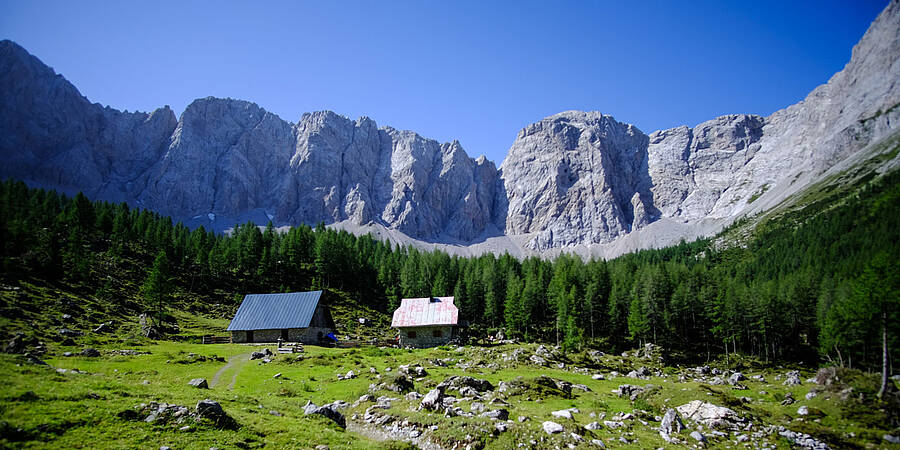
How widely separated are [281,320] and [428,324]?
2353 centimetres

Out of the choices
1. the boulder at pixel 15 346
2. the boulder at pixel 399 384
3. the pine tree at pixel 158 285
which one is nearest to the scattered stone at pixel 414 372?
the boulder at pixel 399 384

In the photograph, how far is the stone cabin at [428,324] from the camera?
6850 centimetres

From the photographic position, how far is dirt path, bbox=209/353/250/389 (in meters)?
32.5

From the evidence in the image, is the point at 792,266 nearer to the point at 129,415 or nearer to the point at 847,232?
the point at 847,232

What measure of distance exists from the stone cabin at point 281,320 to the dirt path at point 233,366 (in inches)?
483

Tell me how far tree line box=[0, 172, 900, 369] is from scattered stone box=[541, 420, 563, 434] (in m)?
42.2

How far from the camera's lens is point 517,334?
9000cm

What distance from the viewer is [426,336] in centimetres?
6944

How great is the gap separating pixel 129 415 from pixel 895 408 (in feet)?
142

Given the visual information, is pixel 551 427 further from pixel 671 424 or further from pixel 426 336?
pixel 426 336

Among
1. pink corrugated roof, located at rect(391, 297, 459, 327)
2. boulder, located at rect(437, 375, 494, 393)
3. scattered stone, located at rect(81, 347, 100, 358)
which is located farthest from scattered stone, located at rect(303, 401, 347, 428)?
pink corrugated roof, located at rect(391, 297, 459, 327)

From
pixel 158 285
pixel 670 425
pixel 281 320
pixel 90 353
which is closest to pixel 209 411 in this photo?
pixel 670 425

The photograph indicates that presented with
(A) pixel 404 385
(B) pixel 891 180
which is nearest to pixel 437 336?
(A) pixel 404 385

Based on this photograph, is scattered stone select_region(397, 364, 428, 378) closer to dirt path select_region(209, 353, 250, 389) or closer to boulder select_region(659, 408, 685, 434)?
dirt path select_region(209, 353, 250, 389)
